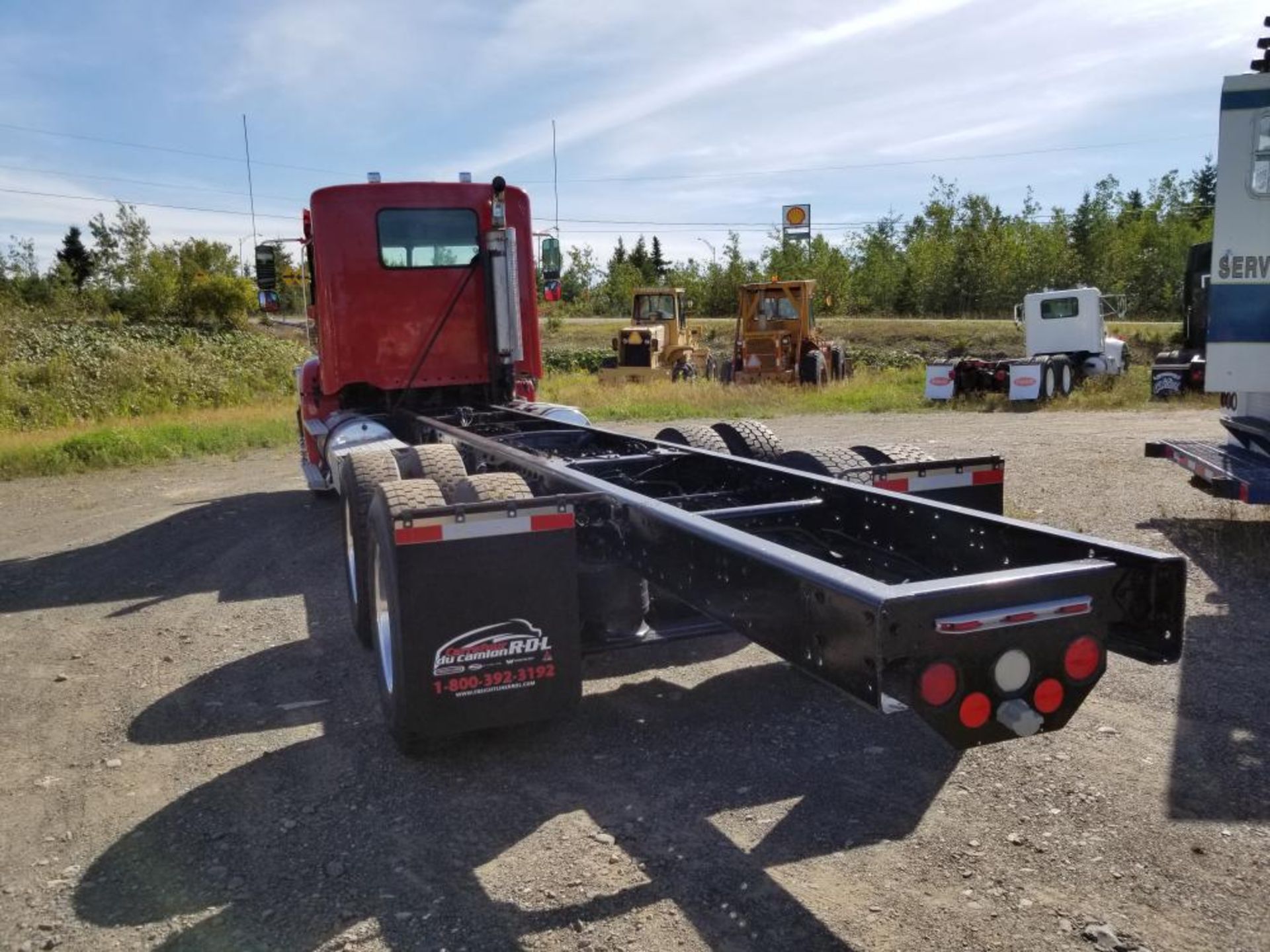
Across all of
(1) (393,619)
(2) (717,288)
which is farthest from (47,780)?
(2) (717,288)

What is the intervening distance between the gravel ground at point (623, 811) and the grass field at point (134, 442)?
9170mm

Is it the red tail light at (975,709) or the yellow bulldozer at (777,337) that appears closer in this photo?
the red tail light at (975,709)

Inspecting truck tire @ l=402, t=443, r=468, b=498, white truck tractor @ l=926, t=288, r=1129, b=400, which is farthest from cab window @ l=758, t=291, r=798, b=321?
truck tire @ l=402, t=443, r=468, b=498

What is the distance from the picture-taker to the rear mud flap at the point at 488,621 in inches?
149

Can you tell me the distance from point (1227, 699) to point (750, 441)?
9.60 feet

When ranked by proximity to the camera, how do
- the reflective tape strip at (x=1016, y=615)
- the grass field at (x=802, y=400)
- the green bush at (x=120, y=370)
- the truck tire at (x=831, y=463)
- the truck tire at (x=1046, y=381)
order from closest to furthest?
the reflective tape strip at (x=1016, y=615)
the truck tire at (x=831, y=463)
the grass field at (x=802, y=400)
the truck tire at (x=1046, y=381)
the green bush at (x=120, y=370)

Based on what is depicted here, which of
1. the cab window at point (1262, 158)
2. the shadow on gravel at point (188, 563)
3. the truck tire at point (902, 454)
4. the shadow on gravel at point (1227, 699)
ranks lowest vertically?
the shadow on gravel at point (188, 563)

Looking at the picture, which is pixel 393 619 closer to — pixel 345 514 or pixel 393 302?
pixel 345 514

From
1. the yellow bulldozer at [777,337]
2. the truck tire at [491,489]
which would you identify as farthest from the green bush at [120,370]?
the truck tire at [491,489]

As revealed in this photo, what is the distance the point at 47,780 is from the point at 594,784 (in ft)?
7.15

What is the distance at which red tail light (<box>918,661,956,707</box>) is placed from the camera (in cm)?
252

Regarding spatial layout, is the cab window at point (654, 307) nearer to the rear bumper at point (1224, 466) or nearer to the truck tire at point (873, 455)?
the rear bumper at point (1224, 466)

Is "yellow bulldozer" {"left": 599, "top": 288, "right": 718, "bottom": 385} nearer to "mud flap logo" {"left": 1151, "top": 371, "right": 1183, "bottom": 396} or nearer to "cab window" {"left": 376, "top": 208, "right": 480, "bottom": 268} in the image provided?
"mud flap logo" {"left": 1151, "top": 371, "right": 1183, "bottom": 396}

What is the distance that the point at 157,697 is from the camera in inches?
197
